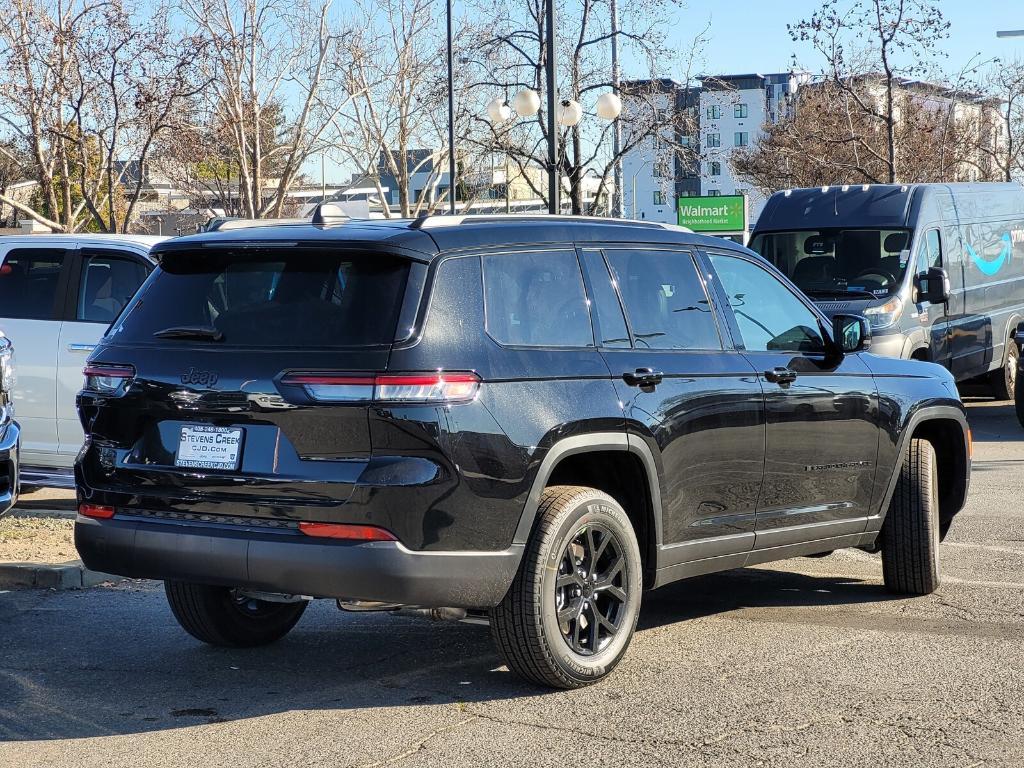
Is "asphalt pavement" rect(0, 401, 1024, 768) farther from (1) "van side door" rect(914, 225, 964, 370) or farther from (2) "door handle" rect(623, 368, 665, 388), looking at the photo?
(1) "van side door" rect(914, 225, 964, 370)

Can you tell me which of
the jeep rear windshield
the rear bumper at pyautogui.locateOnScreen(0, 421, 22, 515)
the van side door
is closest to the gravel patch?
the rear bumper at pyautogui.locateOnScreen(0, 421, 22, 515)

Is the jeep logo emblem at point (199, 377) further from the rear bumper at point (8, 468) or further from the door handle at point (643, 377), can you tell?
the rear bumper at point (8, 468)

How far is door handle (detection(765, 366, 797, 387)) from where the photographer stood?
6469 millimetres

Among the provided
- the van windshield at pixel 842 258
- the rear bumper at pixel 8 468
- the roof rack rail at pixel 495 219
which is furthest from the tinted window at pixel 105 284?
the van windshield at pixel 842 258

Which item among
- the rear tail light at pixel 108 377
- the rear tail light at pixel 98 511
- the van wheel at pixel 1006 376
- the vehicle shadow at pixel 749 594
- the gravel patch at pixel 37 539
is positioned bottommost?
the van wheel at pixel 1006 376

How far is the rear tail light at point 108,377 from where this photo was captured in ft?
18.0

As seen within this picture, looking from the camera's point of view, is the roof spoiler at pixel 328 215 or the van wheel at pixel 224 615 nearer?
the roof spoiler at pixel 328 215

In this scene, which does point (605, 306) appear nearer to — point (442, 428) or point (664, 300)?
point (664, 300)

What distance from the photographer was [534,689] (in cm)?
559

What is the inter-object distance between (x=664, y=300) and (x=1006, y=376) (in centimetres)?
1342

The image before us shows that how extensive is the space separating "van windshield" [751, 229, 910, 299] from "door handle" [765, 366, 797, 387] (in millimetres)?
8522

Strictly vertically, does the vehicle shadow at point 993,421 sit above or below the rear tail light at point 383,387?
below

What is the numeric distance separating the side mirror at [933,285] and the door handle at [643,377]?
9809 mm

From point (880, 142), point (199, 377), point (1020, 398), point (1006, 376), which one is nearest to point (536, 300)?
point (199, 377)
